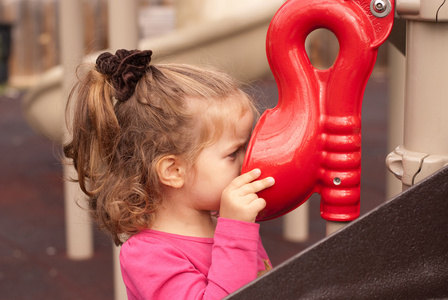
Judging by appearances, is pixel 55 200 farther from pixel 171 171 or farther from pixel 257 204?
pixel 257 204

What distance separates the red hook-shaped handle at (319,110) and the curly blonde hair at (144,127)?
0.16 m

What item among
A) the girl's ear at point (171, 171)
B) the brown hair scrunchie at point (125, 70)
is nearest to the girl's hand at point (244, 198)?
the girl's ear at point (171, 171)

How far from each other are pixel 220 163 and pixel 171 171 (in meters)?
0.08

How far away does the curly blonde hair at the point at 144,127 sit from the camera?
0.96m

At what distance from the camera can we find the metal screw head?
0.75 meters

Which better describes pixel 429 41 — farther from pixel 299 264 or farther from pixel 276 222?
pixel 276 222

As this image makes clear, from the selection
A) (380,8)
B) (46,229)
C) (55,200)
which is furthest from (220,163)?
(55,200)

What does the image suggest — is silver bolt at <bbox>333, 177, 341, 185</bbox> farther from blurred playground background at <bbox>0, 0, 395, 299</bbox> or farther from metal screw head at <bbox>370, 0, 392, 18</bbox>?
blurred playground background at <bbox>0, 0, 395, 299</bbox>

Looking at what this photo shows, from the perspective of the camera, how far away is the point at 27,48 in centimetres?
734

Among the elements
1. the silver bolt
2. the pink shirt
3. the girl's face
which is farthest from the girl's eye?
the silver bolt

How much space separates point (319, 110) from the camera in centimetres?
79

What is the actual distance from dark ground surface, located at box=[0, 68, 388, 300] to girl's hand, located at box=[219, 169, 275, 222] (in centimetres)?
29

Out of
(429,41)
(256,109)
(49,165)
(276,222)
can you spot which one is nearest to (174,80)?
(256,109)

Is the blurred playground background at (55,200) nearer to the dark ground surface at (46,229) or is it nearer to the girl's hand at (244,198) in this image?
the dark ground surface at (46,229)
